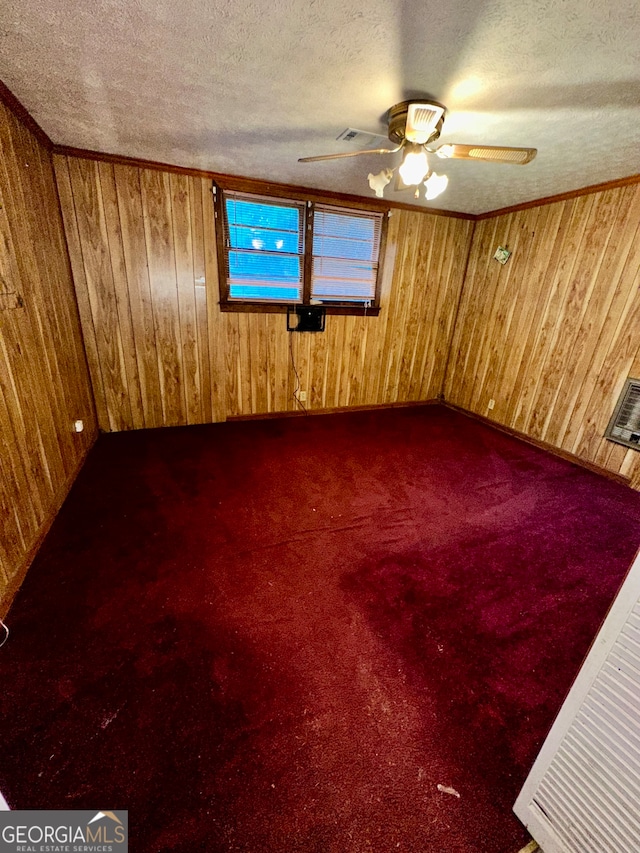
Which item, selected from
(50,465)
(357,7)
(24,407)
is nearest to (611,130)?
(357,7)

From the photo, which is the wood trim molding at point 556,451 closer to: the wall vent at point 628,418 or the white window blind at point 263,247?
the wall vent at point 628,418

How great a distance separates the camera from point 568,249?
337cm

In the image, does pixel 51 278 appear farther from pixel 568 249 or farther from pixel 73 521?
pixel 568 249

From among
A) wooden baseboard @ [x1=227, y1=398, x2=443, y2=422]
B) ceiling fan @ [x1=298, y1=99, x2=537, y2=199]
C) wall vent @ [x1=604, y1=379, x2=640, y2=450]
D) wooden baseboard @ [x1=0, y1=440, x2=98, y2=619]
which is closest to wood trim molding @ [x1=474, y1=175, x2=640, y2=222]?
wall vent @ [x1=604, y1=379, x2=640, y2=450]

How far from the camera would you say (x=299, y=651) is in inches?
61.0

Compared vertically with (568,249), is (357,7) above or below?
above

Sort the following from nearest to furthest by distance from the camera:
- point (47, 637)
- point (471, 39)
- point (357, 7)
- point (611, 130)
A: point (357, 7)
point (471, 39)
point (47, 637)
point (611, 130)

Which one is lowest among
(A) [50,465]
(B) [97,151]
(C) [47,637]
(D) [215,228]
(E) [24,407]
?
(C) [47,637]

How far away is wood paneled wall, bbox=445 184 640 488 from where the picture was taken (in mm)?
3021

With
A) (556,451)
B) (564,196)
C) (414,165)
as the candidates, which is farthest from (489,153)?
(556,451)

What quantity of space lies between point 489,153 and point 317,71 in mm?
962

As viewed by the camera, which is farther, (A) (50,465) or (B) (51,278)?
(B) (51,278)

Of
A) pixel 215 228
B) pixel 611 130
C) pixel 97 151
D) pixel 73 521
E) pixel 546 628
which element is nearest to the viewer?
pixel 546 628

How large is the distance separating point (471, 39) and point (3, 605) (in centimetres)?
315
